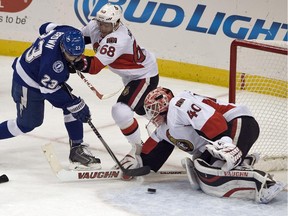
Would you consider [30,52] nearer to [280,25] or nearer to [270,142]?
[270,142]

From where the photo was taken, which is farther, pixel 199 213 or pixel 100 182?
pixel 100 182

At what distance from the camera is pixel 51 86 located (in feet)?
14.8

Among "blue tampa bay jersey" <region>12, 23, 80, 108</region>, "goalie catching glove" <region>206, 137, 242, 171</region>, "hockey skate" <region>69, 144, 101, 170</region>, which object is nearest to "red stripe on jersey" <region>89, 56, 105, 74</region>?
"blue tampa bay jersey" <region>12, 23, 80, 108</region>

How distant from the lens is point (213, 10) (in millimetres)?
6992

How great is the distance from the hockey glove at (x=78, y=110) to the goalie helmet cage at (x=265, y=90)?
0.90 m

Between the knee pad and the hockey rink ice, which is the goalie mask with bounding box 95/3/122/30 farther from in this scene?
the hockey rink ice

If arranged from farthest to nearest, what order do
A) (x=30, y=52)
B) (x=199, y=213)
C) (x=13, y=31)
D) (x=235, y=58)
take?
(x=13, y=31) → (x=235, y=58) → (x=30, y=52) → (x=199, y=213)

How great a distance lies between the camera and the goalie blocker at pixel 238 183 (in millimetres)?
4176

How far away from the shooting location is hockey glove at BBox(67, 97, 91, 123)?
14.8ft

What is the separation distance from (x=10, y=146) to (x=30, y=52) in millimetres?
840

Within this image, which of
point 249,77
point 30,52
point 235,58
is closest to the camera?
point 30,52

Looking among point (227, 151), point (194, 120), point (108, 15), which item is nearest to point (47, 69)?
point (108, 15)

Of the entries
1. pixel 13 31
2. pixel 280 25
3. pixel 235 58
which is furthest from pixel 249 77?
pixel 13 31

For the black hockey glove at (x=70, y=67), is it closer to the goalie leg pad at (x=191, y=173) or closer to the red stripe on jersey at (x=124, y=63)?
the red stripe on jersey at (x=124, y=63)
